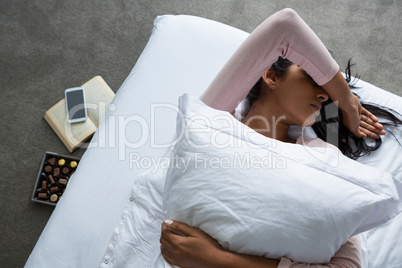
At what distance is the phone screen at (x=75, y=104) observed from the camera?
1.61m

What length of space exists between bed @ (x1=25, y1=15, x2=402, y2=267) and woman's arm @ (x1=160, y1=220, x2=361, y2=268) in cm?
12

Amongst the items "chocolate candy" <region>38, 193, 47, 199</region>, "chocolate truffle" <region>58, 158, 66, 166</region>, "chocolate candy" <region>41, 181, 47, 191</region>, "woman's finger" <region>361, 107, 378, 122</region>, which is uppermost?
"woman's finger" <region>361, 107, 378, 122</region>

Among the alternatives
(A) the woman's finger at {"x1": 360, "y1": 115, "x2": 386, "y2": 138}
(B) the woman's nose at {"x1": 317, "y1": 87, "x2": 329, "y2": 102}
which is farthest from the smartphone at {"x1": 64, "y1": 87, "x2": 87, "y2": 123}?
(A) the woman's finger at {"x1": 360, "y1": 115, "x2": 386, "y2": 138}

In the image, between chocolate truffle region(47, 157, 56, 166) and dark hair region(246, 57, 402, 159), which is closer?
dark hair region(246, 57, 402, 159)

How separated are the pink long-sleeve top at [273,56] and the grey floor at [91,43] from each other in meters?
0.90

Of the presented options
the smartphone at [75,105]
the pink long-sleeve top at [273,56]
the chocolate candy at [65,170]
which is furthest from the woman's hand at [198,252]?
the smartphone at [75,105]

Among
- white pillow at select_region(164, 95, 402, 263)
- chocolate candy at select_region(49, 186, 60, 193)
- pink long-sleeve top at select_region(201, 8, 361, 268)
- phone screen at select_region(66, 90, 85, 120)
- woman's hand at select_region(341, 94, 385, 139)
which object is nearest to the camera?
white pillow at select_region(164, 95, 402, 263)

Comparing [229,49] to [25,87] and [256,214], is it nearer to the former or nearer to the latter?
[256,214]

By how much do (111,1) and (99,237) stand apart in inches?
56.4

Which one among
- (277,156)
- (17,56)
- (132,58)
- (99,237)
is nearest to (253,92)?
(277,156)

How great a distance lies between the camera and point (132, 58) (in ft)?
6.09

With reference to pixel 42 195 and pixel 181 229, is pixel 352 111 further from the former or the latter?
pixel 42 195

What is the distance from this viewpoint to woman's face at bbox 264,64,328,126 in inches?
41.3

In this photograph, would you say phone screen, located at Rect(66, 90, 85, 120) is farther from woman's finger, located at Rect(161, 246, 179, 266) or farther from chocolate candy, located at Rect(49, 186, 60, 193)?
woman's finger, located at Rect(161, 246, 179, 266)
